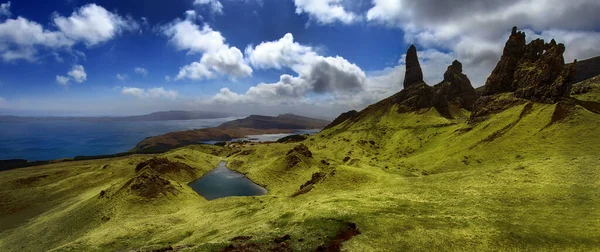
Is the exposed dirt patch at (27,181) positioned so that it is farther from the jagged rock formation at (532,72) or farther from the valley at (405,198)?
the jagged rock formation at (532,72)

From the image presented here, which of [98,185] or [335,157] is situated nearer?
[98,185]

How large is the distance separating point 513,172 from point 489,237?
37.5 meters

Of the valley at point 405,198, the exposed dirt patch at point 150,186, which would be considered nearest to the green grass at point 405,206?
the valley at point 405,198

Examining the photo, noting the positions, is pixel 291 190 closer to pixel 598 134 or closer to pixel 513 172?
pixel 513 172

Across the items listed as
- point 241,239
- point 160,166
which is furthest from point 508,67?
point 160,166

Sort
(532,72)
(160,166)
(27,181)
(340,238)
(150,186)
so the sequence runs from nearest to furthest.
Result: (340,238)
(150,186)
(532,72)
(27,181)
(160,166)

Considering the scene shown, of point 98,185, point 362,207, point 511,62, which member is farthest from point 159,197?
point 511,62

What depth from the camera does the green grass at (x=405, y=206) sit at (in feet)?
128

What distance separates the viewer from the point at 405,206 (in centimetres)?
5428

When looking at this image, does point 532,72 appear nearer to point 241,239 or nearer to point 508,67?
point 508,67

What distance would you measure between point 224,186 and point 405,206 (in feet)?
333

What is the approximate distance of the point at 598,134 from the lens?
7969cm

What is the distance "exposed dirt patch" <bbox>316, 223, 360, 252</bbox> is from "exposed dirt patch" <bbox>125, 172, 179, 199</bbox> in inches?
3200

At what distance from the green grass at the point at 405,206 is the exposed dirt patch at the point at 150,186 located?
2844mm
